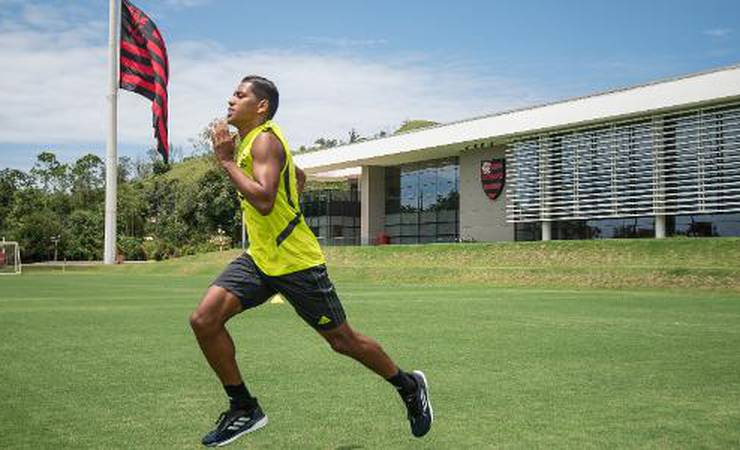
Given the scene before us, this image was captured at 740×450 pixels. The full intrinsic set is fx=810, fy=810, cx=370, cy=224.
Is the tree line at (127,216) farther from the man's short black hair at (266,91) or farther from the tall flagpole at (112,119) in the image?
the man's short black hair at (266,91)

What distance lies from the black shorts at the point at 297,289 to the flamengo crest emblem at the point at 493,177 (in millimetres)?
40834

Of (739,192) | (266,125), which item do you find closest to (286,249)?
(266,125)

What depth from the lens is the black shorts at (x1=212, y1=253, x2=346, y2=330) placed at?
471cm

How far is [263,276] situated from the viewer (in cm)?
476

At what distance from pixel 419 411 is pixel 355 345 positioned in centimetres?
57

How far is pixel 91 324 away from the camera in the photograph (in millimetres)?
12312

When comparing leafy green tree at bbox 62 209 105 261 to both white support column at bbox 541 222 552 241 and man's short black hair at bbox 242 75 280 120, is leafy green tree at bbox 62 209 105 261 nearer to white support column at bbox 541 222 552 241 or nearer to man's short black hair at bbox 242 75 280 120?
white support column at bbox 541 222 552 241

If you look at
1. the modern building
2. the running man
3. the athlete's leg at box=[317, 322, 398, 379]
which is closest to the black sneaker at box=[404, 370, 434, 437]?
the running man

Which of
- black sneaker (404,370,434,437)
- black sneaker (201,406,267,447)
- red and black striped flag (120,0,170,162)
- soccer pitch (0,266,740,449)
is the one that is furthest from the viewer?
red and black striped flag (120,0,170,162)

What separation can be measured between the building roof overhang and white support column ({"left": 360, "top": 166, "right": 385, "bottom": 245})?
101cm

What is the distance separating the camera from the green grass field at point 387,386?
16.3ft

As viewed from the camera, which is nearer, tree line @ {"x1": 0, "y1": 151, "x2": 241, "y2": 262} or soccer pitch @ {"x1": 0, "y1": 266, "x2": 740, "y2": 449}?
soccer pitch @ {"x1": 0, "y1": 266, "x2": 740, "y2": 449}

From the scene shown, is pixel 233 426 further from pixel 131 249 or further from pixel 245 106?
pixel 131 249

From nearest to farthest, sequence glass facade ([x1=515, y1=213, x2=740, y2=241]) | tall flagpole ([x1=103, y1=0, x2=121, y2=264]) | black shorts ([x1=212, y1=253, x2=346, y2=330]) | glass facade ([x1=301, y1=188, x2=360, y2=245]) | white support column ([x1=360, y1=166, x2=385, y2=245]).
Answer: black shorts ([x1=212, y1=253, x2=346, y2=330])
glass facade ([x1=515, y1=213, x2=740, y2=241])
tall flagpole ([x1=103, y1=0, x2=121, y2=264])
white support column ([x1=360, y1=166, x2=385, y2=245])
glass facade ([x1=301, y1=188, x2=360, y2=245])
